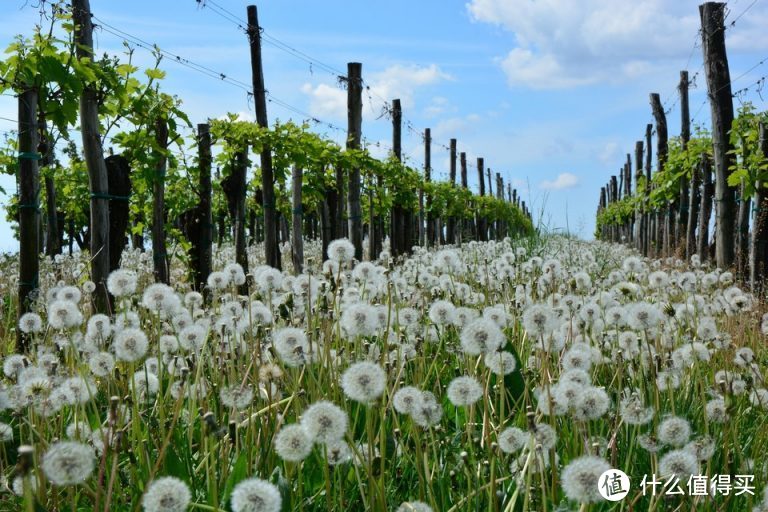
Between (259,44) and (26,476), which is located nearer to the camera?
(26,476)

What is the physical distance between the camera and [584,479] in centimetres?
188

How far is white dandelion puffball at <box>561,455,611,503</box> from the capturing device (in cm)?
187

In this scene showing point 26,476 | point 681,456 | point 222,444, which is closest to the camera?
point 26,476

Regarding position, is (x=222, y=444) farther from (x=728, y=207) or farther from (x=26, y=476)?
(x=728, y=207)

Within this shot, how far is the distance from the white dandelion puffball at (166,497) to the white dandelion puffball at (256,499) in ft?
0.37

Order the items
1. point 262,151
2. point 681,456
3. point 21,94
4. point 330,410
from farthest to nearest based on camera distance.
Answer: point 262,151 < point 21,94 < point 681,456 < point 330,410

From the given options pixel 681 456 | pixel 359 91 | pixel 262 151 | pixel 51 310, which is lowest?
pixel 681 456

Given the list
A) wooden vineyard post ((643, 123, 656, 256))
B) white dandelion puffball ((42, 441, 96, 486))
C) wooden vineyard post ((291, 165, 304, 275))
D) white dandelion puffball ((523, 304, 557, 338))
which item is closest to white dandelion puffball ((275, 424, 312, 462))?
white dandelion puffball ((42, 441, 96, 486))

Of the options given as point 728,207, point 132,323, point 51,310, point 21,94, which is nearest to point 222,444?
point 51,310

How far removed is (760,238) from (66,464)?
13.4 meters

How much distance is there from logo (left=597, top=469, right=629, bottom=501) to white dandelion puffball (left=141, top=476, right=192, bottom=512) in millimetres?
983

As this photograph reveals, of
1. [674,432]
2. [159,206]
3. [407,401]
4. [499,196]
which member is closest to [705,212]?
[159,206]

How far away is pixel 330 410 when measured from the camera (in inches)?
79.2

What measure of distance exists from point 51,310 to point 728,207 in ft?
42.4
